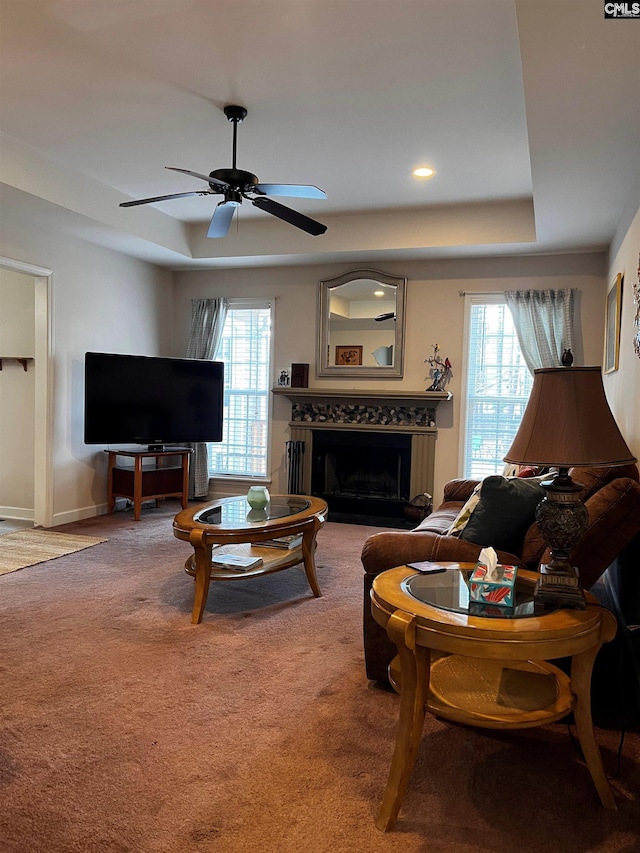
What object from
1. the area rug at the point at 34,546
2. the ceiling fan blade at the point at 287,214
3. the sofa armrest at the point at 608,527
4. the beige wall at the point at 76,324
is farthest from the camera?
the beige wall at the point at 76,324

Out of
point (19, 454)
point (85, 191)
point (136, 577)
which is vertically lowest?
point (136, 577)

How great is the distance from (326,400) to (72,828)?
→ 186 inches

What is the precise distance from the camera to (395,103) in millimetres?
3385

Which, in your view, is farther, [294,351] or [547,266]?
[294,351]

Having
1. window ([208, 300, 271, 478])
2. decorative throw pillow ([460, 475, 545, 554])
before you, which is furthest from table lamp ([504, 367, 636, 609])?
window ([208, 300, 271, 478])

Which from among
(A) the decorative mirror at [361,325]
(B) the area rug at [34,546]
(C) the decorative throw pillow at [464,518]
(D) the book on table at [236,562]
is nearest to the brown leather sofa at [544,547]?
(C) the decorative throw pillow at [464,518]

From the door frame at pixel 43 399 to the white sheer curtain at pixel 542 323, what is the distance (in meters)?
4.12

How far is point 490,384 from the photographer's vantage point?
574 centimetres

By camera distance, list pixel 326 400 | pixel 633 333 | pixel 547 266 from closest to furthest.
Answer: pixel 633 333, pixel 547 266, pixel 326 400

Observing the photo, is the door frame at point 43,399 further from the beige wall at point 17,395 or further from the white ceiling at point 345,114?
the white ceiling at point 345,114

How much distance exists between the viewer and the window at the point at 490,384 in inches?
223

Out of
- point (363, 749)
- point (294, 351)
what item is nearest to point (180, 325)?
point (294, 351)

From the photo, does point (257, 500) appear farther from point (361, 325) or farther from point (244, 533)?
point (361, 325)

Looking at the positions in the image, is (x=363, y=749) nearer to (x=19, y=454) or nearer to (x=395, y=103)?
(x=395, y=103)
